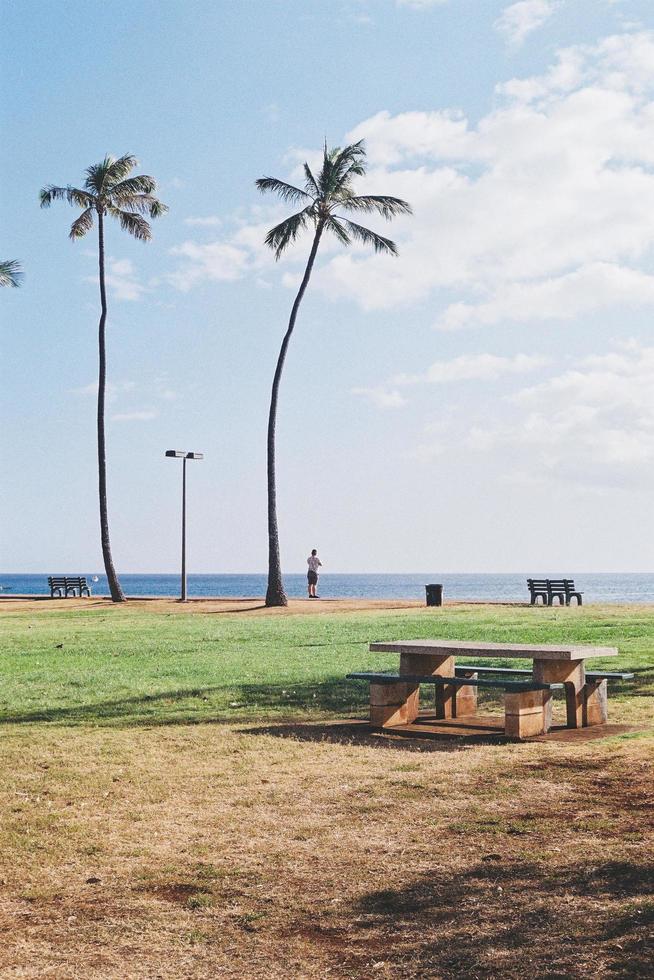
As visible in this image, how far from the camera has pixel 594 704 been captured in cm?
988

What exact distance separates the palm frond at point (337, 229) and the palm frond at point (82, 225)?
9.97 m

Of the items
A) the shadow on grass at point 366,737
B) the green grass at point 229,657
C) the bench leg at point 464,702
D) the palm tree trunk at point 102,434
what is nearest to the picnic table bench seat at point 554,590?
the green grass at point 229,657

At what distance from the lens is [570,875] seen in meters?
5.19

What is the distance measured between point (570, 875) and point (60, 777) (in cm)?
415

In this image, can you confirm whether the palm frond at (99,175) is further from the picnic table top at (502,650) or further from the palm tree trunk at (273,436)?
the picnic table top at (502,650)

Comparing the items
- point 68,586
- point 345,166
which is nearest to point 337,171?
point 345,166

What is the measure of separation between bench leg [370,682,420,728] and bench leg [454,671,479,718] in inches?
29.1

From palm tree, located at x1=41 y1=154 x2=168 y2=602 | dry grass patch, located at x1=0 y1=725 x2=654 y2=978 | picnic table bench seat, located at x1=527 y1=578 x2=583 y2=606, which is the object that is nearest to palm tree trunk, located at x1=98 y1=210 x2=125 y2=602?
palm tree, located at x1=41 y1=154 x2=168 y2=602

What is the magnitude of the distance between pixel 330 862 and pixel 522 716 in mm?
3926

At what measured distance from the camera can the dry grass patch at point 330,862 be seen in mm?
4348

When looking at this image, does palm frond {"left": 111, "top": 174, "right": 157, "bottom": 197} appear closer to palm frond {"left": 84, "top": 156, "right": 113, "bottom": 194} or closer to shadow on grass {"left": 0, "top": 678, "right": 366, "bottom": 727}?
palm frond {"left": 84, "top": 156, "right": 113, "bottom": 194}

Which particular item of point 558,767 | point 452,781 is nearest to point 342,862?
point 452,781

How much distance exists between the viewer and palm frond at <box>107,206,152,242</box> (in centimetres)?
4153

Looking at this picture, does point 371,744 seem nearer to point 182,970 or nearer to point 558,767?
point 558,767
